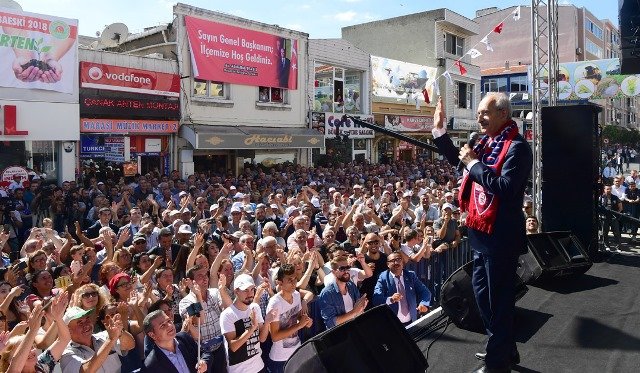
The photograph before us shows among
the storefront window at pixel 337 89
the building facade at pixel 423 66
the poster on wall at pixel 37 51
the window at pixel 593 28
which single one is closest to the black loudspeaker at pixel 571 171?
the poster on wall at pixel 37 51

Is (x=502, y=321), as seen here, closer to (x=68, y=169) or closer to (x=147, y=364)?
(x=147, y=364)

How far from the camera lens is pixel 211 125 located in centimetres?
1711

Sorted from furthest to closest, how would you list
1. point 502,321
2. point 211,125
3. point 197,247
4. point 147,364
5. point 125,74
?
1. point 211,125
2. point 125,74
3. point 197,247
4. point 147,364
5. point 502,321

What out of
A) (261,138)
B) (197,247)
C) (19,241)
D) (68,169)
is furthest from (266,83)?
(197,247)

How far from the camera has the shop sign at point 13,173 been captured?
12172 mm

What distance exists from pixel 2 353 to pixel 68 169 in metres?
11.0

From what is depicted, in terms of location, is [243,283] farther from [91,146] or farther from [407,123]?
[407,123]

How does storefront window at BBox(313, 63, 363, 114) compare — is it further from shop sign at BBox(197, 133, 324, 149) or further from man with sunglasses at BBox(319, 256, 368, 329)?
man with sunglasses at BBox(319, 256, 368, 329)

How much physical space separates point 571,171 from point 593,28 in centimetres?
5262

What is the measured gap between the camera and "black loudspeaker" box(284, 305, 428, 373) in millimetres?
2904

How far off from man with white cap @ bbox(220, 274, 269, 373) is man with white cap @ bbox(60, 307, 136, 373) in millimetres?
708

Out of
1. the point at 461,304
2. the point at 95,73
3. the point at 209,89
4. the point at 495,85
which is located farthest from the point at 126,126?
the point at 495,85

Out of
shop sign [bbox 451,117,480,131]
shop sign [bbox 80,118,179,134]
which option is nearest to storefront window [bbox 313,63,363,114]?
shop sign [bbox 80,118,179,134]

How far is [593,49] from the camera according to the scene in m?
51.8
